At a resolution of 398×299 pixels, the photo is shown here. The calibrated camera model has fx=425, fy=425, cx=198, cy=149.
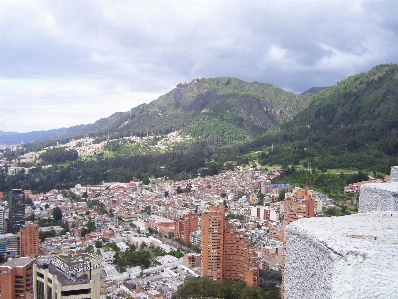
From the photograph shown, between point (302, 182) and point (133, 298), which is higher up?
point (302, 182)

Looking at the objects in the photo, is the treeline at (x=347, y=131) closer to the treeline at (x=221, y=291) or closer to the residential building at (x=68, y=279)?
the treeline at (x=221, y=291)

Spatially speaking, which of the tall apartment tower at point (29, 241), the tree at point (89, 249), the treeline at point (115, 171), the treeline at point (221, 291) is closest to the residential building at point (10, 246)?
the tall apartment tower at point (29, 241)

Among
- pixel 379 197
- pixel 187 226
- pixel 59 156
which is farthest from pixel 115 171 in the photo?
pixel 379 197

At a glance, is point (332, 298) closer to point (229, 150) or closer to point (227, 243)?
point (227, 243)

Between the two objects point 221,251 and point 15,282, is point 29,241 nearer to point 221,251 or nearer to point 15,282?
point 15,282

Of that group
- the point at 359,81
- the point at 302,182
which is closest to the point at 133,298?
the point at 302,182

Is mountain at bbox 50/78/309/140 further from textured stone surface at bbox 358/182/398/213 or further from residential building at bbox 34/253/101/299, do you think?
textured stone surface at bbox 358/182/398/213
